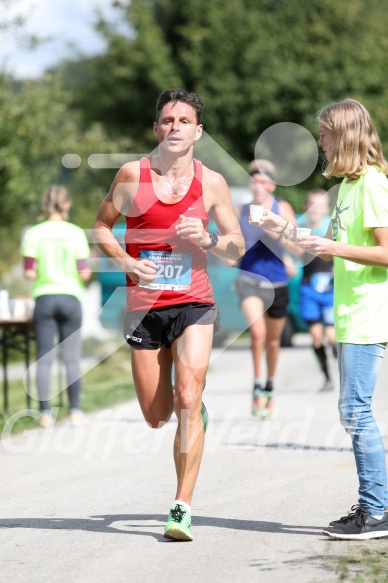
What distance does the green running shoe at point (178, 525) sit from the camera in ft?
17.9

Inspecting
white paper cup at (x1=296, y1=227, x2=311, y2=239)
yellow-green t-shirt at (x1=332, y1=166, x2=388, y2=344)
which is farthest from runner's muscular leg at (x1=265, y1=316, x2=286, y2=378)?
white paper cup at (x1=296, y1=227, x2=311, y2=239)

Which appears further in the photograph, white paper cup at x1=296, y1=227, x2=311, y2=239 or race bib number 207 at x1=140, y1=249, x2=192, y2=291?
race bib number 207 at x1=140, y1=249, x2=192, y2=291

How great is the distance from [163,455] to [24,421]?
234 cm

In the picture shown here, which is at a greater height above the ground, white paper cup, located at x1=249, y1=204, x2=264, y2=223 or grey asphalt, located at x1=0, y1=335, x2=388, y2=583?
white paper cup, located at x1=249, y1=204, x2=264, y2=223

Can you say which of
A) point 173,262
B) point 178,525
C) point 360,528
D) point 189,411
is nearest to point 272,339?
point 173,262

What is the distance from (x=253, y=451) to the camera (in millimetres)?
8594

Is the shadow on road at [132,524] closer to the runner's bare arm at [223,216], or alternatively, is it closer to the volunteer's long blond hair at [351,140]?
the runner's bare arm at [223,216]

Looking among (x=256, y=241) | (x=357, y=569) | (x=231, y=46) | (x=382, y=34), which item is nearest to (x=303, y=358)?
(x=256, y=241)

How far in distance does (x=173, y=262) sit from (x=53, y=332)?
194 inches

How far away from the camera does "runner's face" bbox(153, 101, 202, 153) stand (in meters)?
5.76

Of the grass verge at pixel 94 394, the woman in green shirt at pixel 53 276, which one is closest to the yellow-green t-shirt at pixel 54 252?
the woman in green shirt at pixel 53 276

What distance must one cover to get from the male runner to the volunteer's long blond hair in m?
0.66

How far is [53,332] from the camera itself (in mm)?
10547

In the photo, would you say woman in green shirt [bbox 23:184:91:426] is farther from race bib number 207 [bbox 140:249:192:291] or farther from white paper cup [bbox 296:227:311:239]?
white paper cup [bbox 296:227:311:239]
